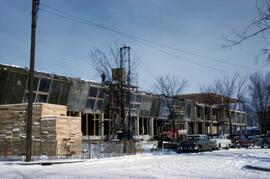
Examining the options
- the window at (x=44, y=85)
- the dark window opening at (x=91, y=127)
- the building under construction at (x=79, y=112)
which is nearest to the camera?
the building under construction at (x=79, y=112)

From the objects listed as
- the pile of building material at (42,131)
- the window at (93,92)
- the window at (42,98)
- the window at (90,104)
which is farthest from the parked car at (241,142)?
the pile of building material at (42,131)

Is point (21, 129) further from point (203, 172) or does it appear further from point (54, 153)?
point (203, 172)

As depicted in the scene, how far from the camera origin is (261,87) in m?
69.4

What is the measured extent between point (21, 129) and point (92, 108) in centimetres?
1953

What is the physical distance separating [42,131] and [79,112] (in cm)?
1789

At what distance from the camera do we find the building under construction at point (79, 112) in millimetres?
33156

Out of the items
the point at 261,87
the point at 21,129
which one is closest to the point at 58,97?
the point at 21,129

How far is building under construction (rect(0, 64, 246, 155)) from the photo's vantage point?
3316 centimetres

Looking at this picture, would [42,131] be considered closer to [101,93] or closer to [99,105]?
[101,93]

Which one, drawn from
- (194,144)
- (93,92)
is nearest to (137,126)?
(93,92)

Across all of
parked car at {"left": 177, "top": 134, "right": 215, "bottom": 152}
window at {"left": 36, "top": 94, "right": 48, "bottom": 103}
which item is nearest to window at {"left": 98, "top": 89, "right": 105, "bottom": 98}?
window at {"left": 36, "top": 94, "right": 48, "bottom": 103}

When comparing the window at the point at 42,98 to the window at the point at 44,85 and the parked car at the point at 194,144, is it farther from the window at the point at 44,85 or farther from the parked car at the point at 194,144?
the parked car at the point at 194,144

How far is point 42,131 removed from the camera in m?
32.6

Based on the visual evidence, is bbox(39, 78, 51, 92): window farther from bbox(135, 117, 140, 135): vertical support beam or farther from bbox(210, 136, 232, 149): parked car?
bbox(135, 117, 140, 135): vertical support beam
